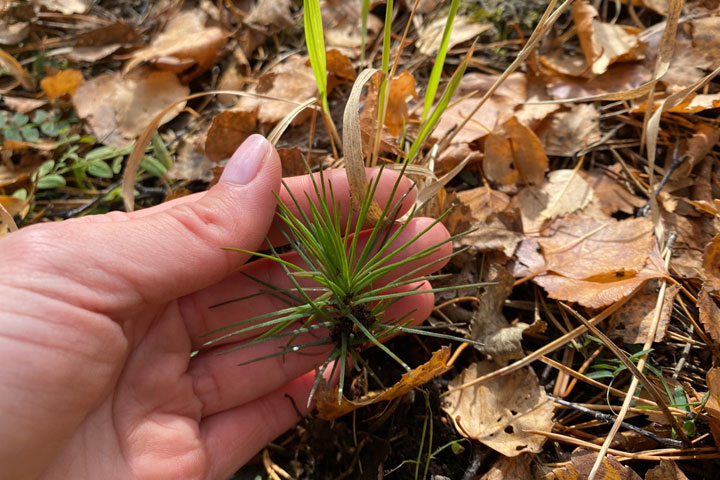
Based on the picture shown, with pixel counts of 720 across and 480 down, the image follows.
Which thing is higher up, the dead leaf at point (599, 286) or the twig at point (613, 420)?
the dead leaf at point (599, 286)

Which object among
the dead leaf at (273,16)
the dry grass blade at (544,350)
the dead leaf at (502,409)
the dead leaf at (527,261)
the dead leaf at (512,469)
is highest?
the dead leaf at (273,16)

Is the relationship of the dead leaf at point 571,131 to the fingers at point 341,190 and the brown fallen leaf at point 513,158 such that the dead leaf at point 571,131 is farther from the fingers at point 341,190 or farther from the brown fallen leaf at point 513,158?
the fingers at point 341,190

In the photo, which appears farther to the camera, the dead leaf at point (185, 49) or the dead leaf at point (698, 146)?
the dead leaf at point (185, 49)

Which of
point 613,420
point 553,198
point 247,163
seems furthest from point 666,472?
point 247,163

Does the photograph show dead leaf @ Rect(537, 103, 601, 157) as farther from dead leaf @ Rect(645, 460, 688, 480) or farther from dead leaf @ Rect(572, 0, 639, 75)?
dead leaf @ Rect(645, 460, 688, 480)

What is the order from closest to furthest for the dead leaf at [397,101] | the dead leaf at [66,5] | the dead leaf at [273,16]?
the dead leaf at [397,101], the dead leaf at [273,16], the dead leaf at [66,5]

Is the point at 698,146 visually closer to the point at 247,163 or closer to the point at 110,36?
the point at 247,163

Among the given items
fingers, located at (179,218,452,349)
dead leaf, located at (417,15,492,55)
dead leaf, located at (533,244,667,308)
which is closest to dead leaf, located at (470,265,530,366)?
dead leaf, located at (533,244,667,308)

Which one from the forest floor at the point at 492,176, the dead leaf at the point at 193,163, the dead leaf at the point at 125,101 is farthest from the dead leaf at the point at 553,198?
the dead leaf at the point at 125,101
